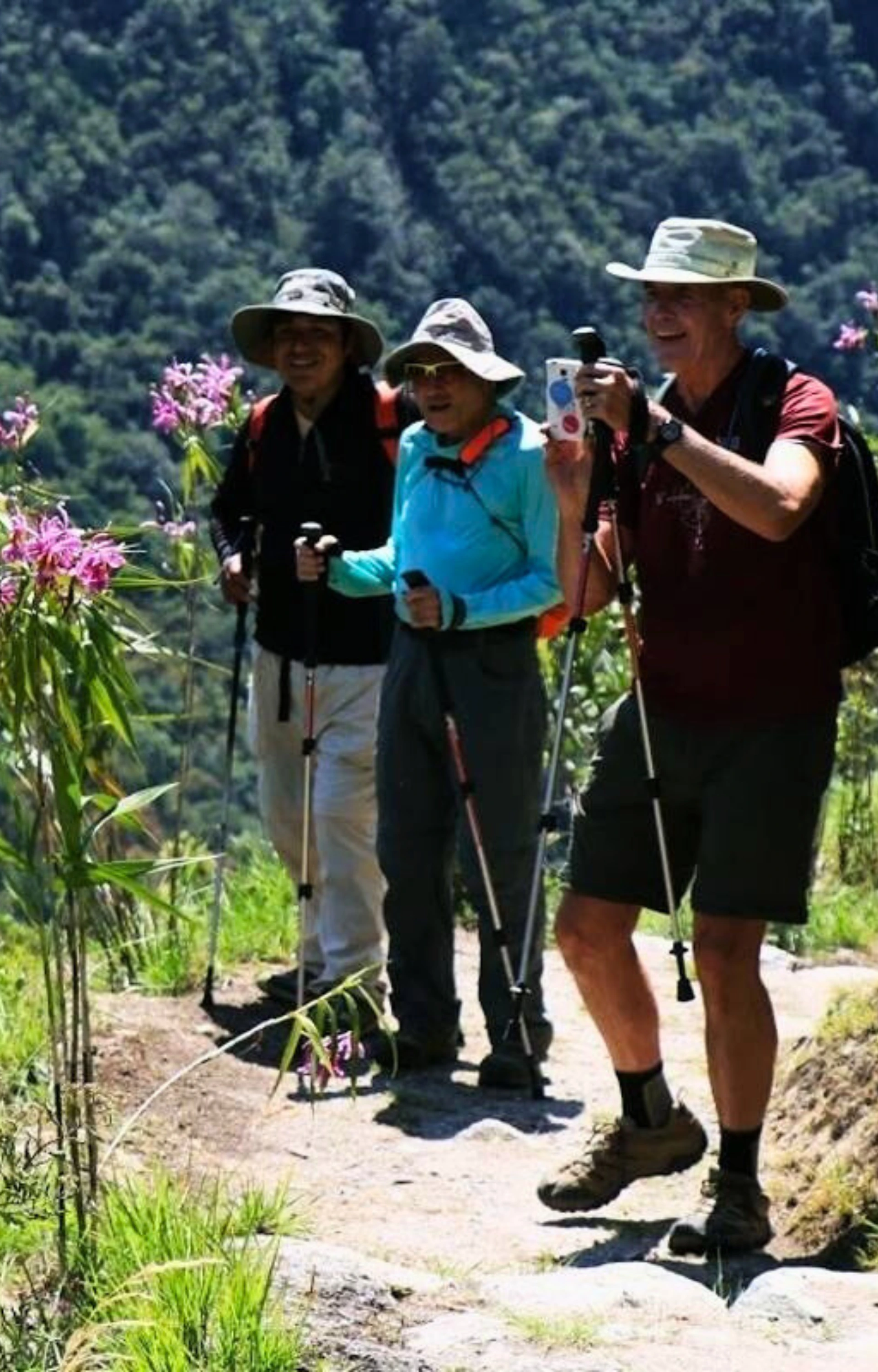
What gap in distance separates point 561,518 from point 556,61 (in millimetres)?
59339

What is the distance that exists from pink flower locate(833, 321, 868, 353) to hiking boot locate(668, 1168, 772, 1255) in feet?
16.0

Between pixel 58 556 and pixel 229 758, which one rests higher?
pixel 58 556

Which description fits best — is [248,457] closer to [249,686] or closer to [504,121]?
[249,686]

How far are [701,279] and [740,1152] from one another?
1.69 m

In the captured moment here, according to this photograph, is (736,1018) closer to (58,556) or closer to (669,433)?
(669,433)

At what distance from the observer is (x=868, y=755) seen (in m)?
11.7

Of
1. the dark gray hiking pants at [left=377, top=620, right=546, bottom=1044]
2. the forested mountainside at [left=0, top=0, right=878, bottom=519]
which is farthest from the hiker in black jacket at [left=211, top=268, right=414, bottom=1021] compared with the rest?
the forested mountainside at [left=0, top=0, right=878, bottom=519]

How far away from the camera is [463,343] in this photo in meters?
8.09

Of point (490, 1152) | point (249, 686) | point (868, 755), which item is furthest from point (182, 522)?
point (490, 1152)

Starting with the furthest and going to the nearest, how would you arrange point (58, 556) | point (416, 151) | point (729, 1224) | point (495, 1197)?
point (416, 151) < point (495, 1197) < point (729, 1224) < point (58, 556)

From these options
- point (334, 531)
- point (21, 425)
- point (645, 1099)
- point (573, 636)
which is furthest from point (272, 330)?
point (645, 1099)

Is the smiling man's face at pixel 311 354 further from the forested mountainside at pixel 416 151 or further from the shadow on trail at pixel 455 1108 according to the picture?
the forested mountainside at pixel 416 151

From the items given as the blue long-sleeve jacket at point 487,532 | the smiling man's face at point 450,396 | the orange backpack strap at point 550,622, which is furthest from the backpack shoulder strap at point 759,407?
the orange backpack strap at point 550,622

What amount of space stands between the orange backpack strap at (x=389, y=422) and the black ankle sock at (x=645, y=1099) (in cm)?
262
